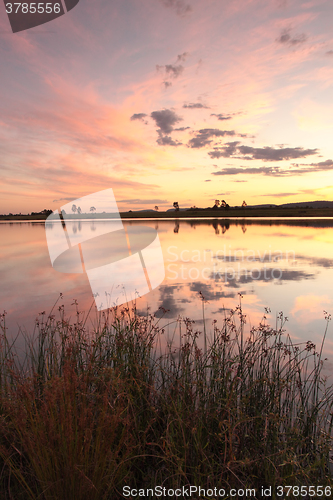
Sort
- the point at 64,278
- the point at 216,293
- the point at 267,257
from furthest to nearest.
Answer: the point at 267,257 < the point at 64,278 < the point at 216,293

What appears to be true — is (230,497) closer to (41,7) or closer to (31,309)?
(31,309)

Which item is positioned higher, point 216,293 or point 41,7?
point 41,7

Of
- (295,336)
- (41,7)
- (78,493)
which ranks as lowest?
(295,336)

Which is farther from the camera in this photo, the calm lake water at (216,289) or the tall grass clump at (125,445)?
the calm lake water at (216,289)

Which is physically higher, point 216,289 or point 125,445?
point 125,445

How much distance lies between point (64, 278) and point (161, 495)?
1112 centimetres

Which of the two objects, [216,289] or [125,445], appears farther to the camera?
[216,289]

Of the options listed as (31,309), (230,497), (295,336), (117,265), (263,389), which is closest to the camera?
(230,497)

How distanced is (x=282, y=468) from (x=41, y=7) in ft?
31.8

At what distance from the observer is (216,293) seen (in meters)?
9.81

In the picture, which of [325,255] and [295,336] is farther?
[325,255]

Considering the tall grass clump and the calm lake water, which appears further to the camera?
the calm lake water

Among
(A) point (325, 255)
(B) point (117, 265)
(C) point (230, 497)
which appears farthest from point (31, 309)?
(A) point (325, 255)

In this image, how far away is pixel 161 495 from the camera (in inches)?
103
